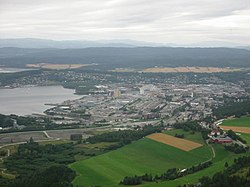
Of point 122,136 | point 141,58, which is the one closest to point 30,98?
point 122,136

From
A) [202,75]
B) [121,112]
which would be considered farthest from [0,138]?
[202,75]

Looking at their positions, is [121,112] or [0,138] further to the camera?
[121,112]

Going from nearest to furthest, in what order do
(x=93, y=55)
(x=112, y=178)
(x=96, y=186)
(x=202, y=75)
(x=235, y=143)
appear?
(x=96, y=186)
(x=112, y=178)
(x=235, y=143)
(x=202, y=75)
(x=93, y=55)

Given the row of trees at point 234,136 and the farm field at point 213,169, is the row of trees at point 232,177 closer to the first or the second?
the farm field at point 213,169

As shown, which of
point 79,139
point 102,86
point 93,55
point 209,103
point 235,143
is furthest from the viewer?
point 93,55

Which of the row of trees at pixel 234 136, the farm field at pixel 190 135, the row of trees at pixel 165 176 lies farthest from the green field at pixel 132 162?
the row of trees at pixel 234 136

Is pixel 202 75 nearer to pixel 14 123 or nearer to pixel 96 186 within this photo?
pixel 14 123
